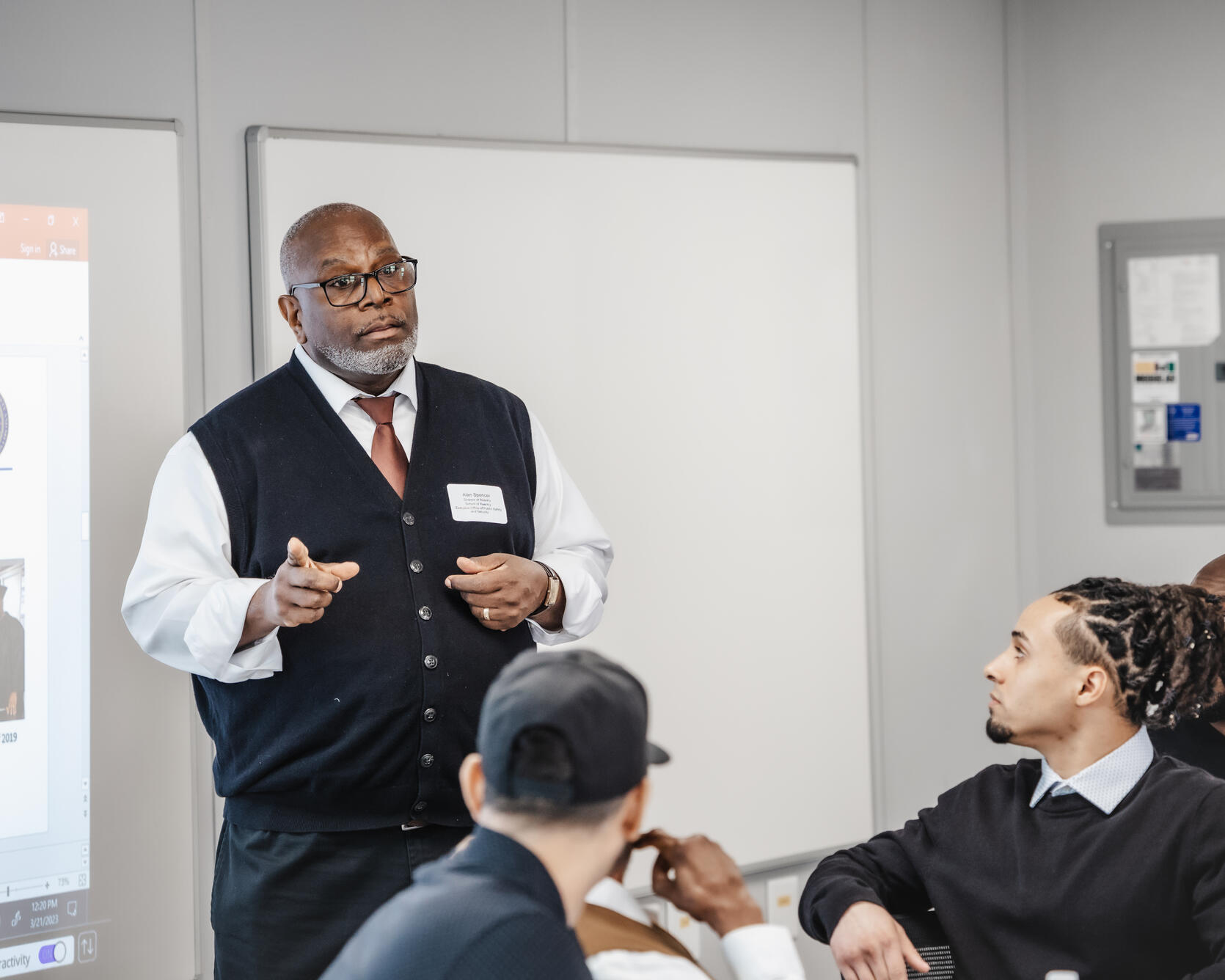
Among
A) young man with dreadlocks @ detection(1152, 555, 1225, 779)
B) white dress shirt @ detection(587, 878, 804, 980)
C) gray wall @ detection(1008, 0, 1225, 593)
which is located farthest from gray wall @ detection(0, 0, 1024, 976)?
white dress shirt @ detection(587, 878, 804, 980)

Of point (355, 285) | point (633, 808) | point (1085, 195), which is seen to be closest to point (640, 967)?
point (633, 808)

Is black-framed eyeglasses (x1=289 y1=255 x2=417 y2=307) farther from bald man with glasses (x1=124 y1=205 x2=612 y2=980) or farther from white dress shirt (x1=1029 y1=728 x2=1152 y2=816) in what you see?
white dress shirt (x1=1029 y1=728 x2=1152 y2=816)

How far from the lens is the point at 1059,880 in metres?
1.61

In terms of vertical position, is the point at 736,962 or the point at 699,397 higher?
the point at 699,397

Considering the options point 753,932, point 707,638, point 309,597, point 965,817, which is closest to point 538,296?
point 707,638

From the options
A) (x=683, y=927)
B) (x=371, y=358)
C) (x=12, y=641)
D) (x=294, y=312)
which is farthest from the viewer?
(x=683, y=927)

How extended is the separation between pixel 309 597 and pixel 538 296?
1.34 meters

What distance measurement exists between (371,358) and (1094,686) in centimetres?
124

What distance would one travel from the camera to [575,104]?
9.34 feet

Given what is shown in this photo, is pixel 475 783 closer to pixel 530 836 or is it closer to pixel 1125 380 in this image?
pixel 530 836

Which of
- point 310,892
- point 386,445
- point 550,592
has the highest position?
point 386,445

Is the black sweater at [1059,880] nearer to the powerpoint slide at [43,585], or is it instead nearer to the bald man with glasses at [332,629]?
the bald man with glasses at [332,629]

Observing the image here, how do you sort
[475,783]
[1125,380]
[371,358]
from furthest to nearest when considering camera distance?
[1125,380]
[371,358]
[475,783]

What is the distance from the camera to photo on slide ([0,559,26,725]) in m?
2.28
